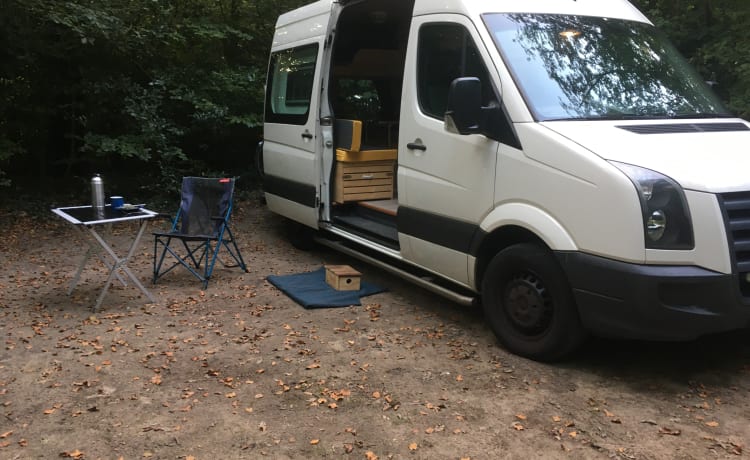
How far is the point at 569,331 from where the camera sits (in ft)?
12.2

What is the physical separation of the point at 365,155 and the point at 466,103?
96.3 inches

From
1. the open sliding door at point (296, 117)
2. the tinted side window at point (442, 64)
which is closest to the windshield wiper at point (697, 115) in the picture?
the tinted side window at point (442, 64)

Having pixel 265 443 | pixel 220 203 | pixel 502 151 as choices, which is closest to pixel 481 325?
pixel 502 151

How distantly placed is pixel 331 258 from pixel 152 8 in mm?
4836

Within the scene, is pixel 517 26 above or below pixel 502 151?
above

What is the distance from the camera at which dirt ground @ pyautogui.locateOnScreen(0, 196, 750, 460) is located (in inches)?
121

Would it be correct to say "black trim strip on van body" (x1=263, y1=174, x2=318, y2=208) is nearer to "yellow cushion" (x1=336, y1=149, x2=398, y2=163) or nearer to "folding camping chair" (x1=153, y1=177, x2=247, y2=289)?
"yellow cushion" (x1=336, y1=149, x2=398, y2=163)

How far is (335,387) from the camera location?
3.71 m

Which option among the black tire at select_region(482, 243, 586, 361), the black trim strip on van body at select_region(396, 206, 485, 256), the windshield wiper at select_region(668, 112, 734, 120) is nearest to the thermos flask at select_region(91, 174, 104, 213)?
the black trim strip on van body at select_region(396, 206, 485, 256)

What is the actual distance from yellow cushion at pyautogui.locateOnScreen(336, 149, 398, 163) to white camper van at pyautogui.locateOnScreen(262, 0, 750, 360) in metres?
0.69

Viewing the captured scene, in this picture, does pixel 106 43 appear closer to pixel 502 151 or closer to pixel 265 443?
pixel 502 151

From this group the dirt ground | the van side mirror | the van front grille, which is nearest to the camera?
the dirt ground

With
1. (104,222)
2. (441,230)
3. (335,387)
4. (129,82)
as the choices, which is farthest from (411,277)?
(129,82)

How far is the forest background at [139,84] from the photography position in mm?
7965
